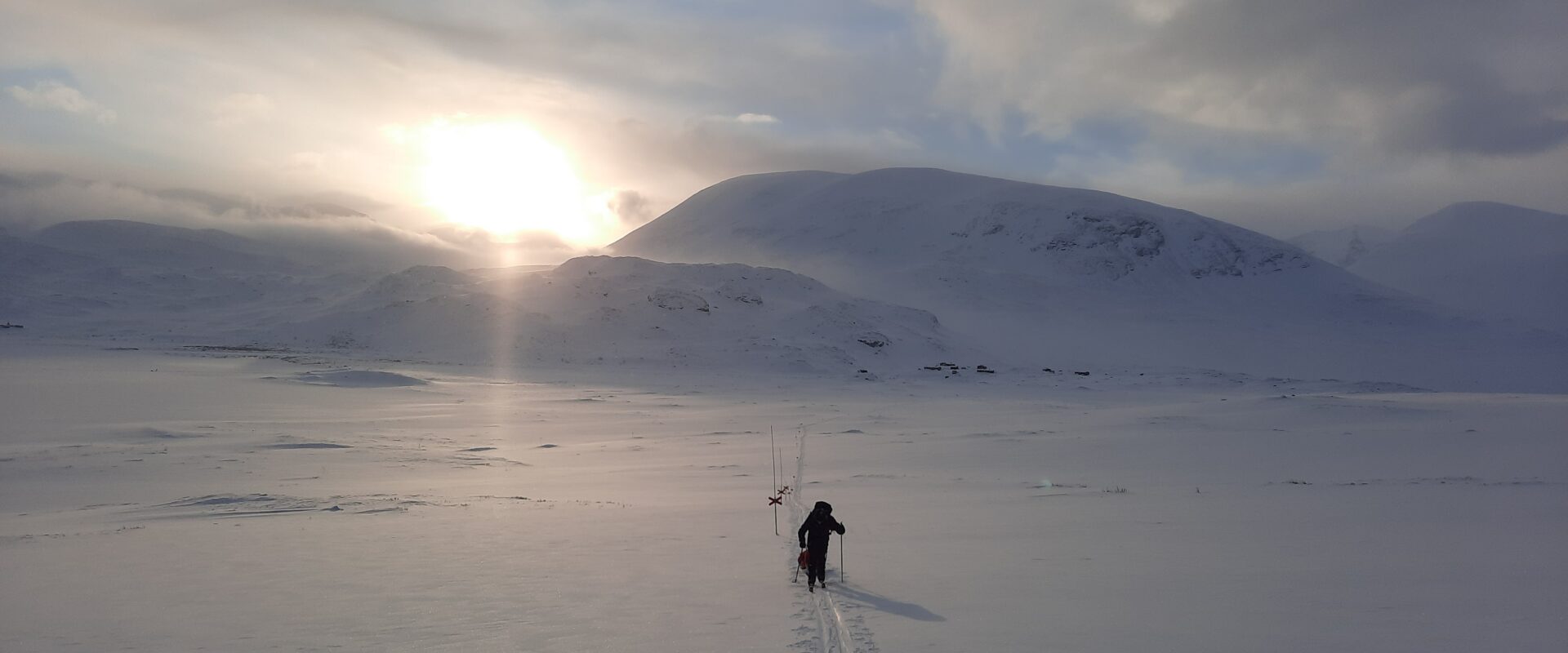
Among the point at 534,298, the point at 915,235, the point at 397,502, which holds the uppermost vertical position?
the point at 915,235

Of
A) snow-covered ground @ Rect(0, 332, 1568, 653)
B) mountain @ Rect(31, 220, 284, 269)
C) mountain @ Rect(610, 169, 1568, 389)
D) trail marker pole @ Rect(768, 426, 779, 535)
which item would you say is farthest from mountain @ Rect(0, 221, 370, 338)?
trail marker pole @ Rect(768, 426, 779, 535)

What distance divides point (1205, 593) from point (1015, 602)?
1874 millimetres

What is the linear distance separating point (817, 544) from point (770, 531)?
3.36m

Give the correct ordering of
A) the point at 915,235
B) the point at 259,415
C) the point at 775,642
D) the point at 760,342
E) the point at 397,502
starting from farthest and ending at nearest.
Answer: the point at 915,235, the point at 760,342, the point at 259,415, the point at 397,502, the point at 775,642

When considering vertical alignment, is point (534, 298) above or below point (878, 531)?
above

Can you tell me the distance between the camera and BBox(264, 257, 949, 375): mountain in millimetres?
59562

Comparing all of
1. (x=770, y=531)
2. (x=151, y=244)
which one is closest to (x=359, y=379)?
(x=770, y=531)

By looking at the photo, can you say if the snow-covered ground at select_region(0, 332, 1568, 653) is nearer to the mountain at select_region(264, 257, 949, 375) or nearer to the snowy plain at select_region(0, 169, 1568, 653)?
the snowy plain at select_region(0, 169, 1568, 653)

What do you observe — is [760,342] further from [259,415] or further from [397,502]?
[397,502]

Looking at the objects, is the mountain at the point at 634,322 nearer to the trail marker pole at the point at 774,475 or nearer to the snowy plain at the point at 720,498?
the snowy plain at the point at 720,498

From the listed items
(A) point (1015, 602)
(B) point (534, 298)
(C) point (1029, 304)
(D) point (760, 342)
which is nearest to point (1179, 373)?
(D) point (760, 342)

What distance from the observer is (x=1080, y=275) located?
4390 inches

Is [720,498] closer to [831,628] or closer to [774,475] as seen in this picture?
[774,475]

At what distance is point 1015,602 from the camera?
834 centimetres
